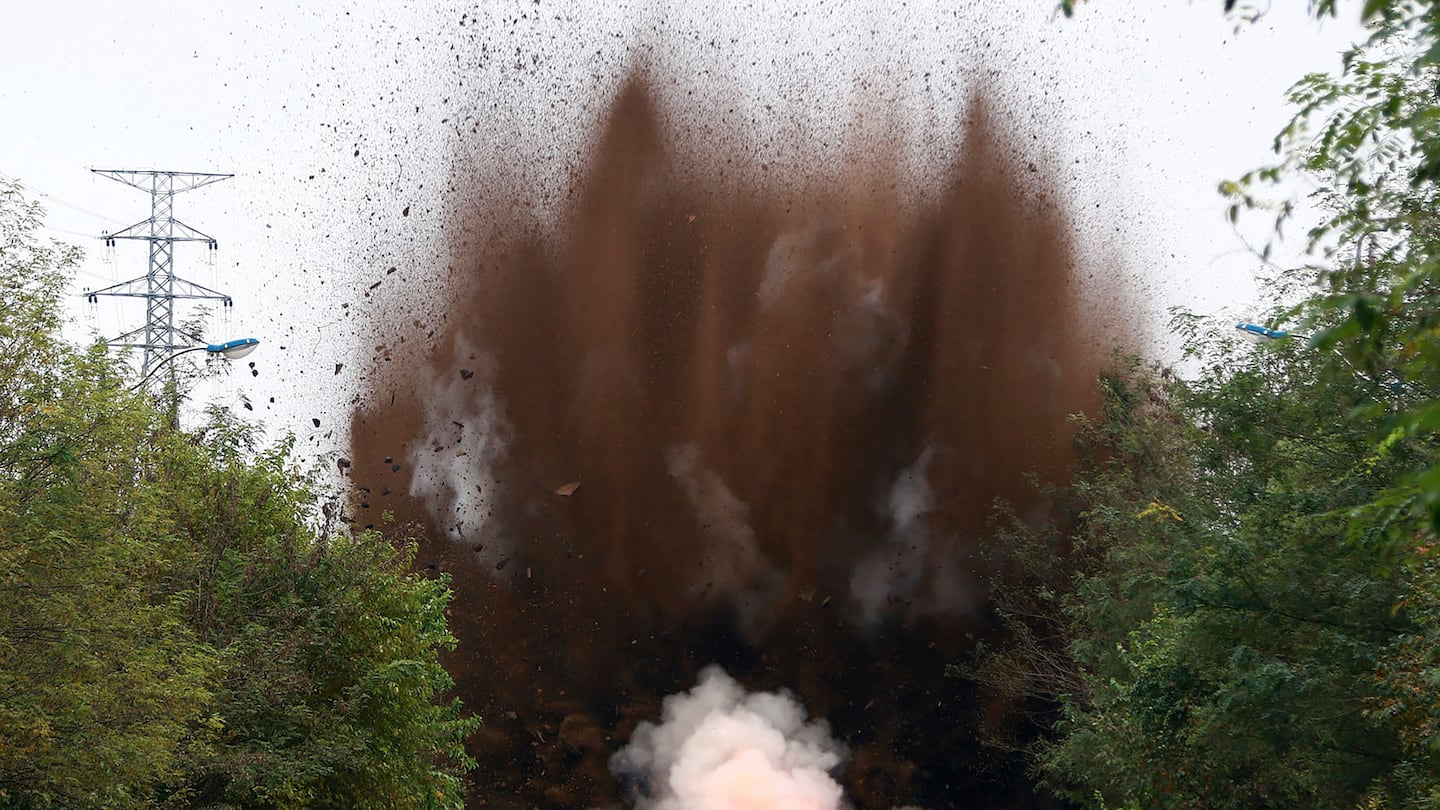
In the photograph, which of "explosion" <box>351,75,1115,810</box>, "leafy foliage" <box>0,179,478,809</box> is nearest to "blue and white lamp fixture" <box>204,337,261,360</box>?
"leafy foliage" <box>0,179,478,809</box>

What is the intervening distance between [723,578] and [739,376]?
5.08m

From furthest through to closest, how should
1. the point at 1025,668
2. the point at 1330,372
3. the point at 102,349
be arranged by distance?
1. the point at 1025,668
2. the point at 102,349
3. the point at 1330,372

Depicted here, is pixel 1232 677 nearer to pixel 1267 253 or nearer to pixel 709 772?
pixel 1267 253

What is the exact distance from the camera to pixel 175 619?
12.6m

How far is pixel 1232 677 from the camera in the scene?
13.6 meters

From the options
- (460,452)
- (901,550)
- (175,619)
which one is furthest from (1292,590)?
(460,452)

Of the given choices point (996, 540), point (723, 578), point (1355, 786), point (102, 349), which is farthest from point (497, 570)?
point (1355, 786)

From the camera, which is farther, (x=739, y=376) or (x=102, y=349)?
(x=739, y=376)

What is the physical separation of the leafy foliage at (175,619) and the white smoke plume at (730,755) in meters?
11.1

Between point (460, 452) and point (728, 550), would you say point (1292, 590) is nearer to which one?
point (728, 550)

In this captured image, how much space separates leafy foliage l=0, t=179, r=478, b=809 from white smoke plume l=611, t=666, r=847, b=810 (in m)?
11.1

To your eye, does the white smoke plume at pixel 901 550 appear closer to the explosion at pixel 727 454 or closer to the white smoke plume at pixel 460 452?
the explosion at pixel 727 454

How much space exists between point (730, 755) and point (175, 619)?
19018 mm

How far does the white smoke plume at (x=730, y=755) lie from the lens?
29281 millimetres
